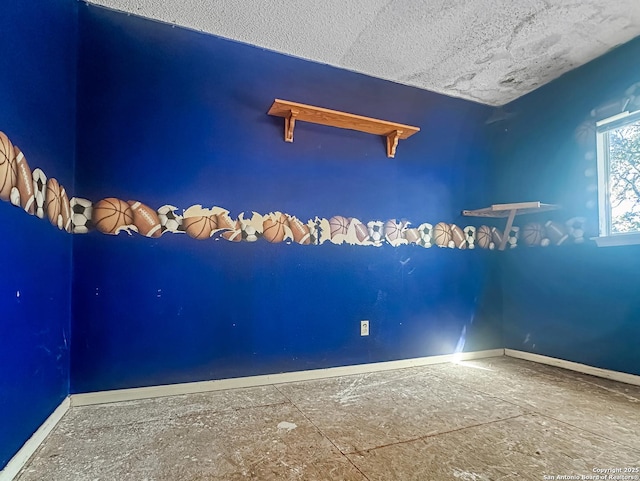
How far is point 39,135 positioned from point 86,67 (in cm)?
79

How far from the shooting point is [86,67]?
2098 mm

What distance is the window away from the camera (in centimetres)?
247

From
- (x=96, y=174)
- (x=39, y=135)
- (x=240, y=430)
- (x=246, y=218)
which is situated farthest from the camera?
(x=246, y=218)

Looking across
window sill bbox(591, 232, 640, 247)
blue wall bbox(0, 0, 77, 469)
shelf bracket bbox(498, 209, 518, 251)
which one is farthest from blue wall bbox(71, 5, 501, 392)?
window sill bbox(591, 232, 640, 247)

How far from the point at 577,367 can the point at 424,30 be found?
2726 mm

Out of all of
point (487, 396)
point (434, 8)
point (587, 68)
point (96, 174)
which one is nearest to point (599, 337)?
point (487, 396)

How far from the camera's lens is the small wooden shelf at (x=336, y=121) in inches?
94.6

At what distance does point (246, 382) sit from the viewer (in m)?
2.33

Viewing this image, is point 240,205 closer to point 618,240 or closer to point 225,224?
point 225,224

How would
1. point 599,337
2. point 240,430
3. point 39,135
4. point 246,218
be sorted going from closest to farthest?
point 39,135 → point 240,430 → point 246,218 → point 599,337

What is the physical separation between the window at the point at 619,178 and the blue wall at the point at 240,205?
3.45 ft

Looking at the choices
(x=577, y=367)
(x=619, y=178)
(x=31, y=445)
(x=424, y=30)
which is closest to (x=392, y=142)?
(x=424, y=30)

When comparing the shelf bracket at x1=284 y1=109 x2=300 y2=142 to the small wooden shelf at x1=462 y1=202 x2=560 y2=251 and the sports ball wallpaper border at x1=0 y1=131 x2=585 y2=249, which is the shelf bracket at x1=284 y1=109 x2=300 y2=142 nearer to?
the sports ball wallpaper border at x1=0 y1=131 x2=585 y2=249

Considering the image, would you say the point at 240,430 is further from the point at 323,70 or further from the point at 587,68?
the point at 587,68
